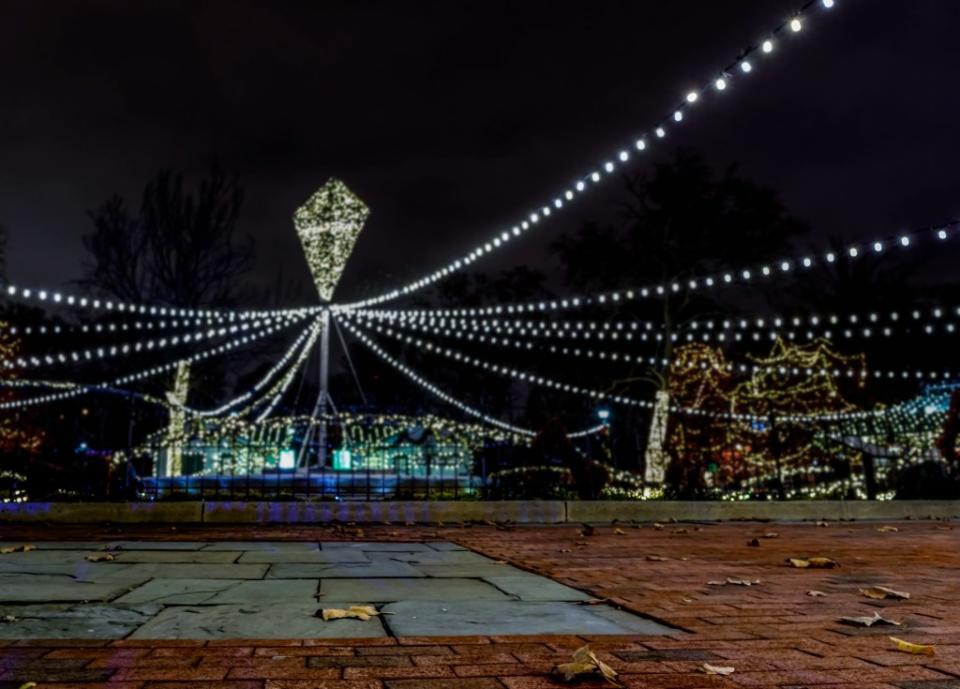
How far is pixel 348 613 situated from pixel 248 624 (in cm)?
39

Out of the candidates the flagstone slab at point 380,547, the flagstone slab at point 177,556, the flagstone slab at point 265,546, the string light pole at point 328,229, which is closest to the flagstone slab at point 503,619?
the flagstone slab at point 177,556

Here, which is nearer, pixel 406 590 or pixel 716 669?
Result: pixel 716 669

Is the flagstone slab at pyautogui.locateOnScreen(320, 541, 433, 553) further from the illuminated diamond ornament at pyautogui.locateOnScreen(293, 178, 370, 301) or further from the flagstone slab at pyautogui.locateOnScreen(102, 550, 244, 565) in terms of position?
the illuminated diamond ornament at pyautogui.locateOnScreen(293, 178, 370, 301)

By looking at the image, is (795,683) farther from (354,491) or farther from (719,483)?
(719,483)

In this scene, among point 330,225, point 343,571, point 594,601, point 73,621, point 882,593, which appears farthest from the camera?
point 330,225

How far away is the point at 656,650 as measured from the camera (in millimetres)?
2428

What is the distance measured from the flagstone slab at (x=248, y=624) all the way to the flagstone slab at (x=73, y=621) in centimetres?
8

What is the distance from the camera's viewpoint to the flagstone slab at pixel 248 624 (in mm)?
2559

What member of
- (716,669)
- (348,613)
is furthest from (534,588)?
(716,669)

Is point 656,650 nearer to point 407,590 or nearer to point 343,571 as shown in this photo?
point 407,590

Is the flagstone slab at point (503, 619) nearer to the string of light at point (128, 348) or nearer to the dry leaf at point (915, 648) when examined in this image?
the dry leaf at point (915, 648)

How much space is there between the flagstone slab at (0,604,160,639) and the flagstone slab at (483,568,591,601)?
171 centimetres

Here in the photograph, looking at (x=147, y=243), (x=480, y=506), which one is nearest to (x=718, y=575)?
(x=480, y=506)

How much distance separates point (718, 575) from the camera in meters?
4.32
